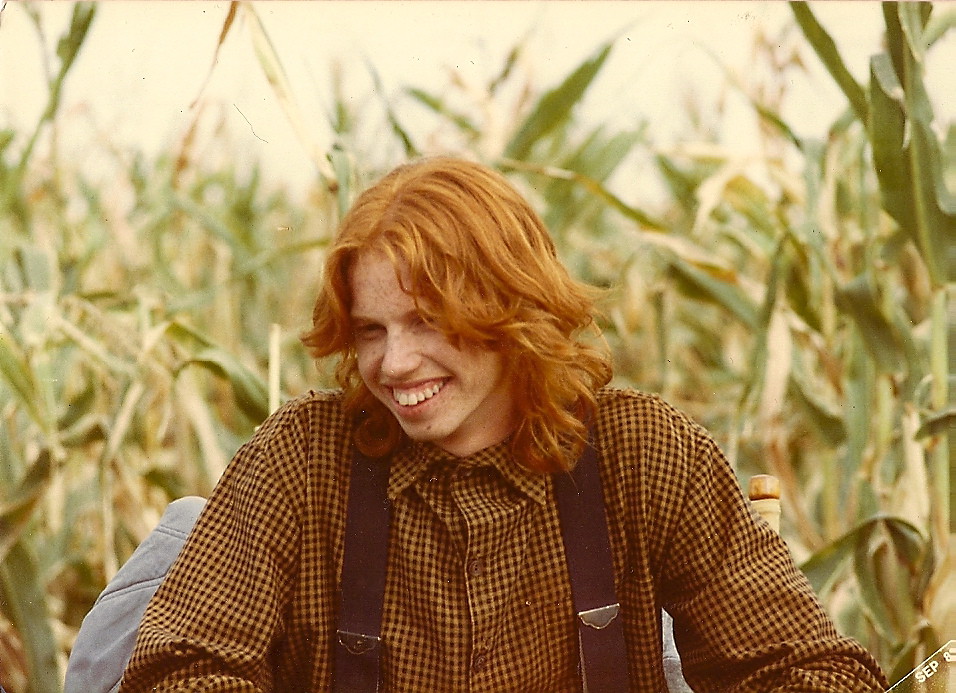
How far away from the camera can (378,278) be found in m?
0.98

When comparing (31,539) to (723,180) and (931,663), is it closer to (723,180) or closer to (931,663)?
(723,180)

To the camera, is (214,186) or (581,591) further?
(214,186)

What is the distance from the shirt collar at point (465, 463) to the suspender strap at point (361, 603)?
4 centimetres

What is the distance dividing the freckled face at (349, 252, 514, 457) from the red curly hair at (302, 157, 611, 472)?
0.02m

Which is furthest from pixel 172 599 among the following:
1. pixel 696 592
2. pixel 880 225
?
pixel 880 225

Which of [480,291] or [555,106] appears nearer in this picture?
[480,291]

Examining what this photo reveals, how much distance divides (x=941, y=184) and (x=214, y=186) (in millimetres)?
1124

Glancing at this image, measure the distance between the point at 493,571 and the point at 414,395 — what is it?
188 mm

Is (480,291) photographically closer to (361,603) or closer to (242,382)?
(361,603)

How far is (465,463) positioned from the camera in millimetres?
1044

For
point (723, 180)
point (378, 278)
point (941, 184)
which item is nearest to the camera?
point (378, 278)

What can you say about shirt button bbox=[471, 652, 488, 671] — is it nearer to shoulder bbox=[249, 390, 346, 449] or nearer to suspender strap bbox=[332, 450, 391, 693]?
suspender strap bbox=[332, 450, 391, 693]

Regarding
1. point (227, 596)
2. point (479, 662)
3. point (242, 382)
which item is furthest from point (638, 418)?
point (242, 382)

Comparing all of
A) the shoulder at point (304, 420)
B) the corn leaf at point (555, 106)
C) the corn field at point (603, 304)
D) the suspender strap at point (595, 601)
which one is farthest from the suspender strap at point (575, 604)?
the corn leaf at point (555, 106)
